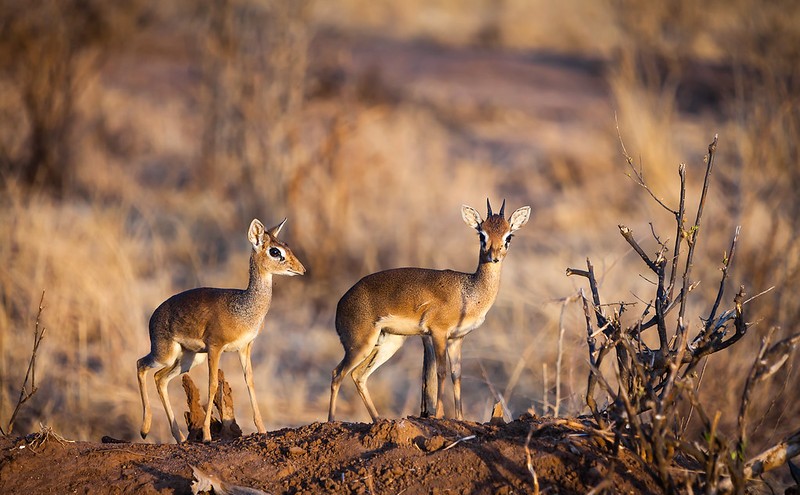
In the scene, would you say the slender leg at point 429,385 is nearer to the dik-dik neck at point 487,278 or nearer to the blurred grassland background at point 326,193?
the dik-dik neck at point 487,278

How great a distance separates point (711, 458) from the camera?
416cm

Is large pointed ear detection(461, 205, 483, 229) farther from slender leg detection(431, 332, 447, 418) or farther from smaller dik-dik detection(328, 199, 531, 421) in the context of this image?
slender leg detection(431, 332, 447, 418)

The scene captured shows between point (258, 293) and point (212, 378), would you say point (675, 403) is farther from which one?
point (212, 378)

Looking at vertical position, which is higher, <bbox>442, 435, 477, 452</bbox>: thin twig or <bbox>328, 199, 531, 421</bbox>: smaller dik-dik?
<bbox>328, 199, 531, 421</bbox>: smaller dik-dik

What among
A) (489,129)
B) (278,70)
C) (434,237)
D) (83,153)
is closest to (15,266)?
(278,70)

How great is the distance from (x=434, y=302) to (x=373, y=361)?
76cm

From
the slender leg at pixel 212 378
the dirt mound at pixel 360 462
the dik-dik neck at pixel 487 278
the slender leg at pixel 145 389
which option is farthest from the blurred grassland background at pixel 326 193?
the slender leg at pixel 145 389

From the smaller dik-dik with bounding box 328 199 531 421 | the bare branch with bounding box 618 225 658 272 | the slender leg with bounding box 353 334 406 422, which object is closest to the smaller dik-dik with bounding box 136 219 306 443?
the smaller dik-dik with bounding box 328 199 531 421

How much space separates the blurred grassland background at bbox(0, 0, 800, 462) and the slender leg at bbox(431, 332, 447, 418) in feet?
2.59

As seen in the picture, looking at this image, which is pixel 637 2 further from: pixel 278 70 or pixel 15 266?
pixel 15 266

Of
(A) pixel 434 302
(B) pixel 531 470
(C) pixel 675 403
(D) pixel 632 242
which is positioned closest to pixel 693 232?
(D) pixel 632 242

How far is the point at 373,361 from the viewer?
239 inches

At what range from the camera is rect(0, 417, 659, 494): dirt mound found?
4.54 metres

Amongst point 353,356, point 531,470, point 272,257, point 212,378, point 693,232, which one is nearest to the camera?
point 531,470
